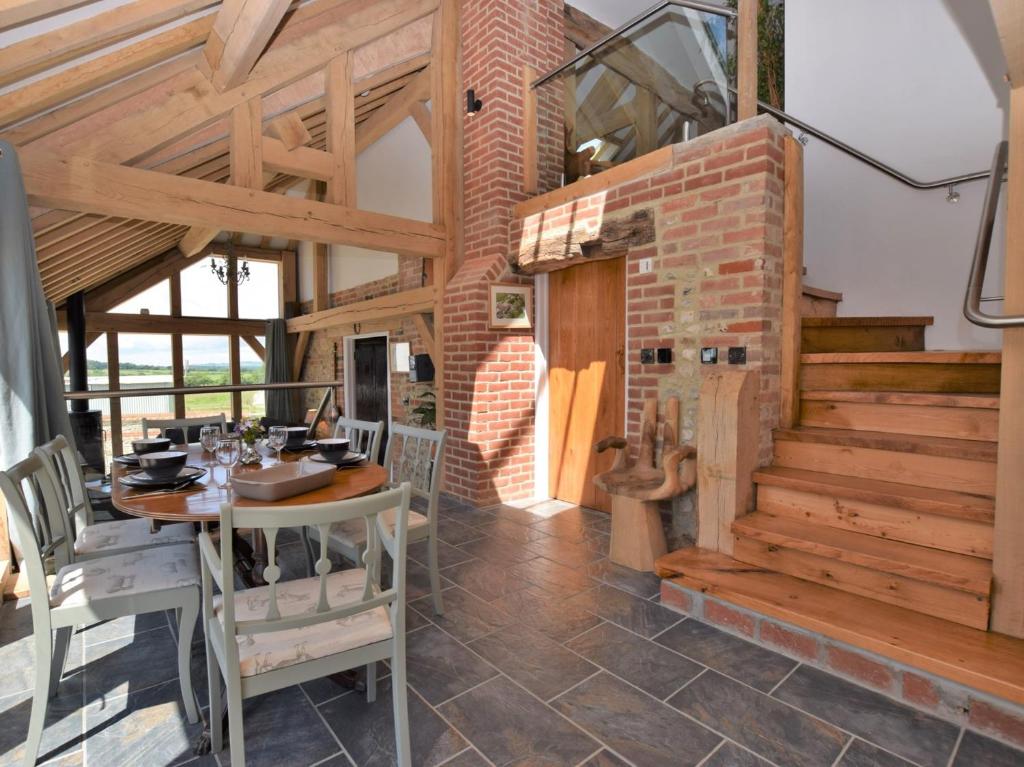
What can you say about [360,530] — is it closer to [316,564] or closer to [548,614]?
[548,614]

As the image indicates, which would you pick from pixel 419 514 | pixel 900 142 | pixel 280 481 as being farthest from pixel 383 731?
pixel 900 142

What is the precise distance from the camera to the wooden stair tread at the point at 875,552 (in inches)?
77.1

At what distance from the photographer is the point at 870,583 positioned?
7.07ft

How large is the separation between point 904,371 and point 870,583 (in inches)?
46.9

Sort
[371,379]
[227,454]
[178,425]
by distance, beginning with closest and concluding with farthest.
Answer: [227,454] → [178,425] → [371,379]

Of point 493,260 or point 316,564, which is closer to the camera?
point 316,564

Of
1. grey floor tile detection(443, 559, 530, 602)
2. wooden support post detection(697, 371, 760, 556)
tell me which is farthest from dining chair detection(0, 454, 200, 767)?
wooden support post detection(697, 371, 760, 556)

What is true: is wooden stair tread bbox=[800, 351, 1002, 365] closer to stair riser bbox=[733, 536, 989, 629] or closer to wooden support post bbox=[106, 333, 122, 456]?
stair riser bbox=[733, 536, 989, 629]

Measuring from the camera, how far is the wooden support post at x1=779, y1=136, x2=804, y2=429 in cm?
282

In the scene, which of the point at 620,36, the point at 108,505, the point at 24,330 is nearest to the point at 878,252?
the point at 620,36

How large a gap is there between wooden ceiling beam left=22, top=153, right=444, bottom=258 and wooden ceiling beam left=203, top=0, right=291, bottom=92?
2.21 feet

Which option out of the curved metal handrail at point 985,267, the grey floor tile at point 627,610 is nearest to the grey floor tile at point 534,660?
the grey floor tile at point 627,610

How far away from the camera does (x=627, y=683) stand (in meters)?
1.94

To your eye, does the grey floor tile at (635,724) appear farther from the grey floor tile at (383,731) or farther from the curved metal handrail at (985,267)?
the curved metal handrail at (985,267)
